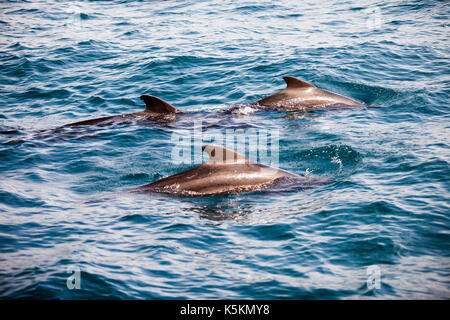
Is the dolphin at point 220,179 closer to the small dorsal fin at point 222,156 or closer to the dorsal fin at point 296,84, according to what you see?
the small dorsal fin at point 222,156

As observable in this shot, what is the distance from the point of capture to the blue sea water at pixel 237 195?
26.1 feet

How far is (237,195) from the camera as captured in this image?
10430mm

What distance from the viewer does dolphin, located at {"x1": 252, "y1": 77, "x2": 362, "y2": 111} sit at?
51.9 feet

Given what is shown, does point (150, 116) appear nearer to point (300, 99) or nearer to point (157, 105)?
point (157, 105)

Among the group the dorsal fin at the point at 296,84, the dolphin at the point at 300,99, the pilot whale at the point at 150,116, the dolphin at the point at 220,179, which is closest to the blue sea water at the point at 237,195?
the dolphin at the point at 220,179

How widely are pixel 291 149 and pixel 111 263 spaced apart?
617 centimetres

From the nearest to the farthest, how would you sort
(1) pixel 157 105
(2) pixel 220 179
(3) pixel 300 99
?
(2) pixel 220 179 < (1) pixel 157 105 < (3) pixel 300 99

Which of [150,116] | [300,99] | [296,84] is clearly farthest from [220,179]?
[296,84]

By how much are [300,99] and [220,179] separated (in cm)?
617

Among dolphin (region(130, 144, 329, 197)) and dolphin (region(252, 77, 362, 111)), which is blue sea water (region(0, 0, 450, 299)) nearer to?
dolphin (region(130, 144, 329, 197))

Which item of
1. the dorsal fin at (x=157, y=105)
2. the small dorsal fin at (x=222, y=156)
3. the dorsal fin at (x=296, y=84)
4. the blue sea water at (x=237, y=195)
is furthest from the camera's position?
the dorsal fin at (x=296, y=84)

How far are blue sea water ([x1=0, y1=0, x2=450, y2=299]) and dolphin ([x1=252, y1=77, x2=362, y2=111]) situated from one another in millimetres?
599

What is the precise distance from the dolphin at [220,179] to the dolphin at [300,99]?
17.3ft
